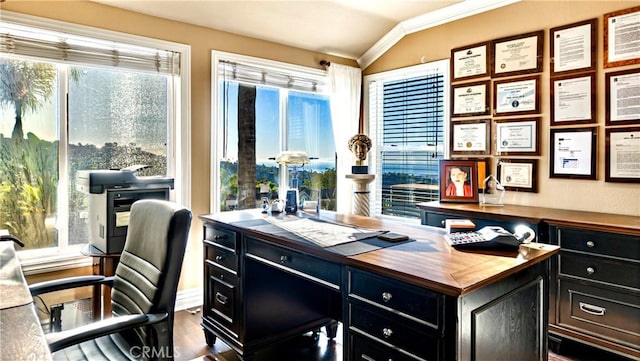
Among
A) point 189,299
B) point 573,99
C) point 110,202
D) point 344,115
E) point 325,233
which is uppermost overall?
point 344,115

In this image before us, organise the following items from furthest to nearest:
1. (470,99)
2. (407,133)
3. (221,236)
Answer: (407,133) < (470,99) < (221,236)

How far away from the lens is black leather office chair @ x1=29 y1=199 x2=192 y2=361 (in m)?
1.40

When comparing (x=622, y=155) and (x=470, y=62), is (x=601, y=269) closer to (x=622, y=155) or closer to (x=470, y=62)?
(x=622, y=155)

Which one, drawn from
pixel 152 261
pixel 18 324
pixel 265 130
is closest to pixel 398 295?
pixel 152 261

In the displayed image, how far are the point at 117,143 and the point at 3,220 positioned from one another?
2.88 feet

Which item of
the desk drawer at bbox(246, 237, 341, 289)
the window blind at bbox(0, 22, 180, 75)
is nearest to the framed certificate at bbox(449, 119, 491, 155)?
the desk drawer at bbox(246, 237, 341, 289)

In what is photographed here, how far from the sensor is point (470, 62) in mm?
3309

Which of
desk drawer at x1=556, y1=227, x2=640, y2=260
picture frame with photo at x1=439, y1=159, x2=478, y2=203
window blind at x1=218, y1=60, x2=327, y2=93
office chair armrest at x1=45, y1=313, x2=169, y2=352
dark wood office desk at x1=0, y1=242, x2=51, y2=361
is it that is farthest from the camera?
window blind at x1=218, y1=60, x2=327, y2=93

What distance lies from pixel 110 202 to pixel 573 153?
3.09 meters

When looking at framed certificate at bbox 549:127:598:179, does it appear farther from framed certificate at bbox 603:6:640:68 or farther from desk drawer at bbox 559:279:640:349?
desk drawer at bbox 559:279:640:349

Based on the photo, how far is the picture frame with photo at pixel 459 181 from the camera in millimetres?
3164

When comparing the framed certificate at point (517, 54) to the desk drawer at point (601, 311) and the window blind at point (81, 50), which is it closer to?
the desk drawer at point (601, 311)

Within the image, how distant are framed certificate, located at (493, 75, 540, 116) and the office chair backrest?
8.56ft

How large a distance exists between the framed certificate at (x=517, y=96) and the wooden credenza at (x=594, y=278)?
0.89 meters
